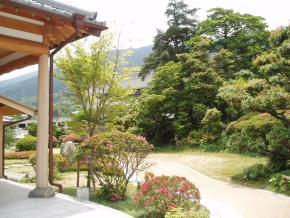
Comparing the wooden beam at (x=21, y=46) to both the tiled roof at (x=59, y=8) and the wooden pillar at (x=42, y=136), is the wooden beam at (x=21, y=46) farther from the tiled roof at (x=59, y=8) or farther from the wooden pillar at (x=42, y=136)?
the tiled roof at (x=59, y=8)

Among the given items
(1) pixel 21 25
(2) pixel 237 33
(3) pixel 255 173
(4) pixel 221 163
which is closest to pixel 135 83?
(2) pixel 237 33

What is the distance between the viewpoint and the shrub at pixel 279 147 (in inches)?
491

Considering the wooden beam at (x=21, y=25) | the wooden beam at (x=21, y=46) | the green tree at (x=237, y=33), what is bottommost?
the wooden beam at (x=21, y=46)

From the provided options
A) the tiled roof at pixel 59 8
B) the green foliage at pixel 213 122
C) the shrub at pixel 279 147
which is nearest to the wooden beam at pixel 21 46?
the tiled roof at pixel 59 8

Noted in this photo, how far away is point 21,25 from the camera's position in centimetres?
757

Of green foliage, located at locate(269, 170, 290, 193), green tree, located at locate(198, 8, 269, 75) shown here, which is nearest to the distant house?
green foliage, located at locate(269, 170, 290, 193)

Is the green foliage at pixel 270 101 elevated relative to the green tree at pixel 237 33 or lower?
lower

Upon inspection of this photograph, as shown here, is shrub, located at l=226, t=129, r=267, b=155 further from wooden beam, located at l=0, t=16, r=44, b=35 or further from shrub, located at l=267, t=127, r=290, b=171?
wooden beam, located at l=0, t=16, r=44, b=35

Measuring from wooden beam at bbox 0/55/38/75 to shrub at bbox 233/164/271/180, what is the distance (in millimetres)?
8311

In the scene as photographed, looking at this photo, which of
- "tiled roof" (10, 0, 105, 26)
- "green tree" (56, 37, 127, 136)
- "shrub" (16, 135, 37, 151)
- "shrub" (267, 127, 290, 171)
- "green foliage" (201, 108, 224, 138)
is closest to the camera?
"tiled roof" (10, 0, 105, 26)

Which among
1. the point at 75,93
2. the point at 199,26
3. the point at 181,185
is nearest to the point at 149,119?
the point at 199,26

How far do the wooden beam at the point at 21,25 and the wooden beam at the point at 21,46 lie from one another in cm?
23

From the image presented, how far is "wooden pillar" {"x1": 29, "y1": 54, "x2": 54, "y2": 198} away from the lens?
8.02m

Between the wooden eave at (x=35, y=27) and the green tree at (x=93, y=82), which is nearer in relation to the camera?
the wooden eave at (x=35, y=27)
